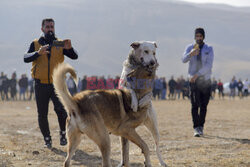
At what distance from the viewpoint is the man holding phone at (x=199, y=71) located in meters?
9.89

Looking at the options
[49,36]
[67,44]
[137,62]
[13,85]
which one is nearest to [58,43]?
[67,44]

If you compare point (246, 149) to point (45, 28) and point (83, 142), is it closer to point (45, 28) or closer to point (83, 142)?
point (83, 142)

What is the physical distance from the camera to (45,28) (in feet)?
26.3

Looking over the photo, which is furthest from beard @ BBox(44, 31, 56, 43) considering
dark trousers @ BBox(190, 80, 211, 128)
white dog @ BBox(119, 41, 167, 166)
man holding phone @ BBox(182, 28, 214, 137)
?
dark trousers @ BBox(190, 80, 211, 128)

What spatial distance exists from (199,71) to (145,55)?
403 cm

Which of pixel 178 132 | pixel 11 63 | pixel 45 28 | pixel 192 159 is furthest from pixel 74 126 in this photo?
pixel 11 63

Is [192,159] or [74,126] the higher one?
[74,126]

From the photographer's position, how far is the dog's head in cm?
596

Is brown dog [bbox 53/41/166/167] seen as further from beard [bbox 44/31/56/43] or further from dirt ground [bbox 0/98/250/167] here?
beard [bbox 44/31/56/43]

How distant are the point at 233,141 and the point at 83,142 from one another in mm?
3184

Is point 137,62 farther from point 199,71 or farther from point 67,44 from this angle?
point 199,71

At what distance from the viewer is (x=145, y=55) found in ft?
20.0

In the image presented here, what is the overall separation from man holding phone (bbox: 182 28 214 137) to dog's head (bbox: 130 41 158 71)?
3.75 meters

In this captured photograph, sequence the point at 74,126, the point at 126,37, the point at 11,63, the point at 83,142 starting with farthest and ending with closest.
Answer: the point at 126,37 < the point at 11,63 < the point at 83,142 < the point at 74,126
